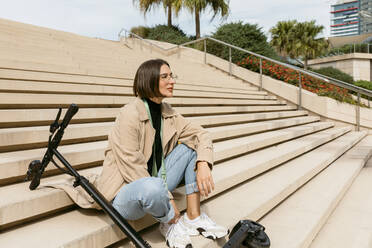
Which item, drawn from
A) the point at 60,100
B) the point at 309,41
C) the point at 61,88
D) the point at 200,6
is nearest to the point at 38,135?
the point at 60,100

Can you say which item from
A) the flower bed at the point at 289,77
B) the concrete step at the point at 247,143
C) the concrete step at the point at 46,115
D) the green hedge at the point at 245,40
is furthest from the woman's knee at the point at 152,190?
the green hedge at the point at 245,40

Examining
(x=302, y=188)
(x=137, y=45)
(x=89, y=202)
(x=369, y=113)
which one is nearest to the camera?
(x=89, y=202)

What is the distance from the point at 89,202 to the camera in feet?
5.82

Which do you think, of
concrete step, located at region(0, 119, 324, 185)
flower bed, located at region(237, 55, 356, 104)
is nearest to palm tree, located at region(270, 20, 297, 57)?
flower bed, located at region(237, 55, 356, 104)

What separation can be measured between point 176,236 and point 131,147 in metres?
0.58

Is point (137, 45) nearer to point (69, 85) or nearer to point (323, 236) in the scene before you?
point (69, 85)

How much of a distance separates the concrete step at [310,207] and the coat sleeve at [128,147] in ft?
3.90

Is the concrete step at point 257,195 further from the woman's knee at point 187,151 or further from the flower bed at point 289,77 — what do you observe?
the flower bed at point 289,77

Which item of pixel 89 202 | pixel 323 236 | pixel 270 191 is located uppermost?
pixel 89 202

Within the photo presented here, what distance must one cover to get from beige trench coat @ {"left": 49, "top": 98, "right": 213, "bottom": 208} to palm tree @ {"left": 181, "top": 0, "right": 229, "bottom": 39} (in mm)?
14607

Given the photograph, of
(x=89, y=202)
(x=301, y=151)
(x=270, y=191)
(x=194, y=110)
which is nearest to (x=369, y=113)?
(x=301, y=151)

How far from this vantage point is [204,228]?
1900 mm

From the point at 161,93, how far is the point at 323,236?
1865 millimetres

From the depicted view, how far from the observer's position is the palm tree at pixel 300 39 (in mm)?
26359
